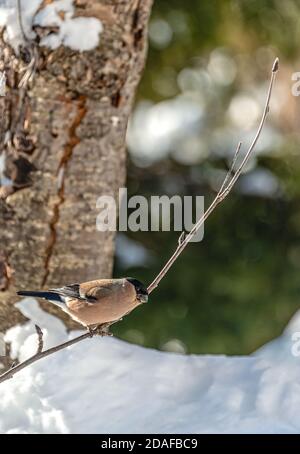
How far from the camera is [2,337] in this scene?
2039 mm

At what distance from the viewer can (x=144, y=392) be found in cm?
187

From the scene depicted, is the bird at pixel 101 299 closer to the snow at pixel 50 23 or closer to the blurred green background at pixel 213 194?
the snow at pixel 50 23

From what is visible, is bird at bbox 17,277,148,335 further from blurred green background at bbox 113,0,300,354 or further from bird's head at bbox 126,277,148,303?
blurred green background at bbox 113,0,300,354

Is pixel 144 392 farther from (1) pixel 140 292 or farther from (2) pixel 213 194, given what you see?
(2) pixel 213 194

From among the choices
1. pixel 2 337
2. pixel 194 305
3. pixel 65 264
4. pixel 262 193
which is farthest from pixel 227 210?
pixel 2 337

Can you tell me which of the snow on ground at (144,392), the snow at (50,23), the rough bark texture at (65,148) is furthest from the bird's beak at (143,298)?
the snow at (50,23)

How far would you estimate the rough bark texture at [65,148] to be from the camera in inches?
86.0

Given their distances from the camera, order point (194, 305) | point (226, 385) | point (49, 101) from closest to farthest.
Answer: point (226, 385), point (49, 101), point (194, 305)

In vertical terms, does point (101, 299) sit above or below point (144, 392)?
above

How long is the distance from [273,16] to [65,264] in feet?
5.43

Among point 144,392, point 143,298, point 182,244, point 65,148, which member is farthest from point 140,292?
point 65,148

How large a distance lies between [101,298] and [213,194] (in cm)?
194

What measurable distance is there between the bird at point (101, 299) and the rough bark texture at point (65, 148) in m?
0.44

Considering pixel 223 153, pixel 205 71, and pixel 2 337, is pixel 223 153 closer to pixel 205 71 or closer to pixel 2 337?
pixel 205 71
